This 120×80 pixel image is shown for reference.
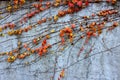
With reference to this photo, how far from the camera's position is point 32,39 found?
4.31 m

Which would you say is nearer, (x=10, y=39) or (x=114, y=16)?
(x=114, y=16)

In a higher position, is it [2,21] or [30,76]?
[2,21]

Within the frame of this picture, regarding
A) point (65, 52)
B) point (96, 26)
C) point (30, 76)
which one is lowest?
point (30, 76)

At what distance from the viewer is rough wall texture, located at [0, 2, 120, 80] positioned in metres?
4.03

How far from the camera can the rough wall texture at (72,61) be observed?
403 centimetres

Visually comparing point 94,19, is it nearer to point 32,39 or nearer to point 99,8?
point 99,8

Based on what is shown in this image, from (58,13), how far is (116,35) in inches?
31.2

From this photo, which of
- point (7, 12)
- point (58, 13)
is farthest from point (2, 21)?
point (58, 13)

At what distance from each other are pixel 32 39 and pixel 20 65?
1.25 ft

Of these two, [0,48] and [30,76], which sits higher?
[0,48]

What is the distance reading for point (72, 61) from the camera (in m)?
4.17

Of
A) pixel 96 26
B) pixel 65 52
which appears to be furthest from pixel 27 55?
pixel 96 26

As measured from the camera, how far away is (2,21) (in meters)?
4.41

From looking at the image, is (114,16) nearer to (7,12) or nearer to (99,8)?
(99,8)
